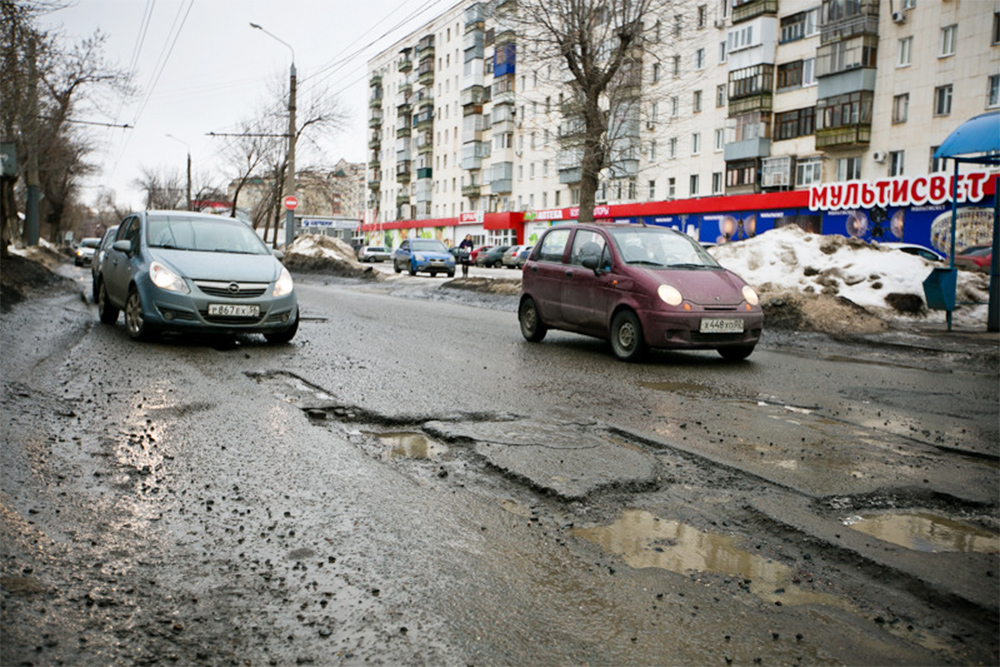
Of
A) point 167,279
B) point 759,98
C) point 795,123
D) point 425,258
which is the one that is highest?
point 759,98

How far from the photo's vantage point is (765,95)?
4806 cm

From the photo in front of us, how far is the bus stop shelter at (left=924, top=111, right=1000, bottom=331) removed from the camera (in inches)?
542

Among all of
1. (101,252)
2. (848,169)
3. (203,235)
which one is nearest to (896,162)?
(848,169)

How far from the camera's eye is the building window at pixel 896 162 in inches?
1613

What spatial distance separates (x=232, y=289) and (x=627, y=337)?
Answer: 449 cm

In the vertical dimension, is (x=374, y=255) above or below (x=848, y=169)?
below

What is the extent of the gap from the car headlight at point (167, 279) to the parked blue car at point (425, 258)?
24.9m

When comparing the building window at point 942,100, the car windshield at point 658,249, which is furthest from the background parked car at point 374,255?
the car windshield at point 658,249

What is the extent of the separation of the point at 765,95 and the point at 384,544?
4884 cm

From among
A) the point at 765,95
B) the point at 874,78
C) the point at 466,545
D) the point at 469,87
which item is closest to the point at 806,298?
the point at 466,545

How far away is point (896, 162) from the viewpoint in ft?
136

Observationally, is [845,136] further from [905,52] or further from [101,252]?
[101,252]

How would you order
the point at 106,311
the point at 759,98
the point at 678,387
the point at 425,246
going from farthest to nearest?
1. the point at 759,98
2. the point at 425,246
3. the point at 106,311
4. the point at 678,387

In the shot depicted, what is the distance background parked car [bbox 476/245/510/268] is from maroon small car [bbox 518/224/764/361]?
142ft
